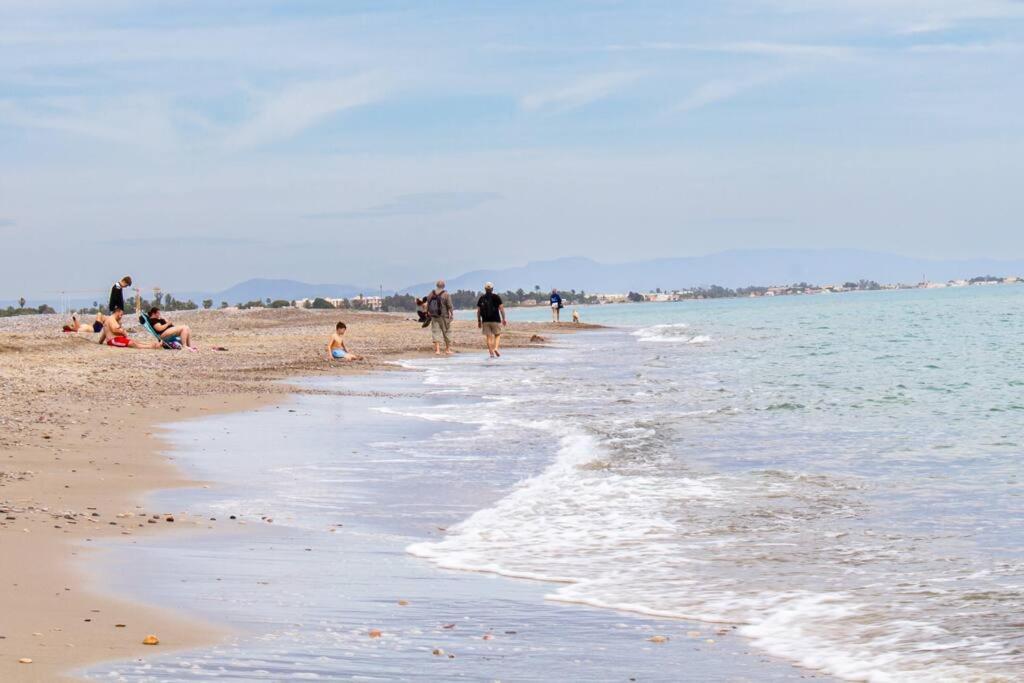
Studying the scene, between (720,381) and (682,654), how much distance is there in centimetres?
2072

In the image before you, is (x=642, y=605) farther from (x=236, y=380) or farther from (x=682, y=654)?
(x=236, y=380)

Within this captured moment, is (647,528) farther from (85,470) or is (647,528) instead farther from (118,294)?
(118,294)

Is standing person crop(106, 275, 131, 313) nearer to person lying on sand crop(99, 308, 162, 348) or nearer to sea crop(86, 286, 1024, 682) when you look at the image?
person lying on sand crop(99, 308, 162, 348)

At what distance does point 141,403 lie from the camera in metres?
17.1

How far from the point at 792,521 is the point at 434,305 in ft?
86.8

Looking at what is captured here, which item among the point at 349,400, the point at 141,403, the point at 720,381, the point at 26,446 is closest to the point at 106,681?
the point at 26,446

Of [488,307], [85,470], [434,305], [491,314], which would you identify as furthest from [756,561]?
[434,305]

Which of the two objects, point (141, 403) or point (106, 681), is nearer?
point (106, 681)

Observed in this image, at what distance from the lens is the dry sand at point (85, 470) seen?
5.34 metres

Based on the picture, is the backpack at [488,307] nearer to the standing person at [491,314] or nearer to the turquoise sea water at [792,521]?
the standing person at [491,314]

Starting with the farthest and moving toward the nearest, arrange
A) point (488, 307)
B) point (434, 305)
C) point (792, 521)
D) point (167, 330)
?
point (434, 305)
point (488, 307)
point (167, 330)
point (792, 521)

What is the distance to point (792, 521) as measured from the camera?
9.20 meters

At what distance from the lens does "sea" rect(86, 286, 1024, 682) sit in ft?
18.7

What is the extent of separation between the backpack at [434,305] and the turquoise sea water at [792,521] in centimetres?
1316
